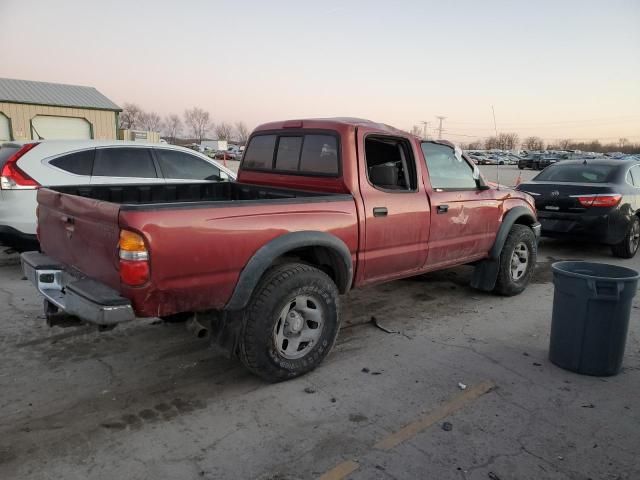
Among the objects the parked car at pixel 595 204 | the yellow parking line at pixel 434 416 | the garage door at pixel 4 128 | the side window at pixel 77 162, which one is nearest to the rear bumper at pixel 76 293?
the yellow parking line at pixel 434 416

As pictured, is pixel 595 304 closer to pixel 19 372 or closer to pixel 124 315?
pixel 124 315

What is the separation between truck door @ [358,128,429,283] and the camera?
412cm

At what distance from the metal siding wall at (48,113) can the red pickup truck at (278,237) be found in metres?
25.3

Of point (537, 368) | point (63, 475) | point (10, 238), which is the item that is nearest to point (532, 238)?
point (537, 368)

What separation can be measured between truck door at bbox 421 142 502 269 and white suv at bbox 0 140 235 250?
141 inches

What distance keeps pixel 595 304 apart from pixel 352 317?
228 centimetres

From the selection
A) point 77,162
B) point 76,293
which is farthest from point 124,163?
point 76,293

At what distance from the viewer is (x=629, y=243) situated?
8.28m

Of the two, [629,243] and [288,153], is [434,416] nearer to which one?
[288,153]

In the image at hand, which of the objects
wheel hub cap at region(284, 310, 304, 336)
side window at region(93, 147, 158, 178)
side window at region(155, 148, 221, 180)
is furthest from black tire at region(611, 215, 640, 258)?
side window at region(93, 147, 158, 178)

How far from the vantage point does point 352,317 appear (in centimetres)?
507

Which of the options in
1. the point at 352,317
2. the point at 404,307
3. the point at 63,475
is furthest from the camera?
the point at 404,307

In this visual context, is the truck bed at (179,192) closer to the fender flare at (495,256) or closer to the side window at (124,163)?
the side window at (124,163)

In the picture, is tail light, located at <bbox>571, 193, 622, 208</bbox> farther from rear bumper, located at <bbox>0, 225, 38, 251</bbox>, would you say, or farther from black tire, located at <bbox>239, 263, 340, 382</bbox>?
rear bumper, located at <bbox>0, 225, 38, 251</bbox>
